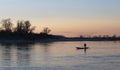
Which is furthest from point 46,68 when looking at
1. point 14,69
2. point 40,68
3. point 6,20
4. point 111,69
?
point 6,20

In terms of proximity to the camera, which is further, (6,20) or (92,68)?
(6,20)

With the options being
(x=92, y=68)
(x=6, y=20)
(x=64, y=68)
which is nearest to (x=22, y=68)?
(x=64, y=68)

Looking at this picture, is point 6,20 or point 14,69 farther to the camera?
point 6,20

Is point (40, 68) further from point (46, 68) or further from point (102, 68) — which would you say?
point (102, 68)

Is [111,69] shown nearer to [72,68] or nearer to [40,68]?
[72,68]

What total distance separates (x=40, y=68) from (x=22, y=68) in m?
2.00

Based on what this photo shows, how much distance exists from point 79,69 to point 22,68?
6.43 metres

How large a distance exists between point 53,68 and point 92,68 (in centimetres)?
425

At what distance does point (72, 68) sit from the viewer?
4528 centimetres

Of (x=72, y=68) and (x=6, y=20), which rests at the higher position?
(x=6, y=20)

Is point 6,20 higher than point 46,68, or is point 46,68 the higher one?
point 6,20

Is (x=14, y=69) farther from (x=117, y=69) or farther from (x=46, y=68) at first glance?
(x=117, y=69)

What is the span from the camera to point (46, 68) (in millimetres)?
45625

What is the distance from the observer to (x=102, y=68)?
147ft
